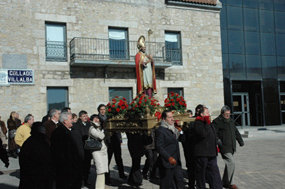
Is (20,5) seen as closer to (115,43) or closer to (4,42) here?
(4,42)

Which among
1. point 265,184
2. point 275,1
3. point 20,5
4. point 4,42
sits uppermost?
point 275,1

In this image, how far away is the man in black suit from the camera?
5.74m

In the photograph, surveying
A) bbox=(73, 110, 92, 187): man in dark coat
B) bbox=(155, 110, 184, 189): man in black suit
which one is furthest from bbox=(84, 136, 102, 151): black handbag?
bbox=(155, 110, 184, 189): man in black suit

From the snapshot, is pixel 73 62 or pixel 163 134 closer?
pixel 163 134

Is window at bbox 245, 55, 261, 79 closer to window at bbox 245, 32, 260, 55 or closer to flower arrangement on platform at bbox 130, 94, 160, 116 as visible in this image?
window at bbox 245, 32, 260, 55

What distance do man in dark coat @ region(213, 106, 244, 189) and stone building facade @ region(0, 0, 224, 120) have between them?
10.2 metres

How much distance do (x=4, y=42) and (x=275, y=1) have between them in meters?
19.1

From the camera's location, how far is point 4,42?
1539 centimetres

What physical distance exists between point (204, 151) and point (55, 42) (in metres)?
12.3

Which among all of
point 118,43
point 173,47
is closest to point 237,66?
point 173,47

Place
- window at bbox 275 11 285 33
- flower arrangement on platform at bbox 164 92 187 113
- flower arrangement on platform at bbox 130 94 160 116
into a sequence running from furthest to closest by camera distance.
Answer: window at bbox 275 11 285 33 → flower arrangement on platform at bbox 164 92 187 113 → flower arrangement on platform at bbox 130 94 160 116

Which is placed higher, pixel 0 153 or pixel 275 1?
pixel 275 1

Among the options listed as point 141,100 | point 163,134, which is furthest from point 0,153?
point 163,134

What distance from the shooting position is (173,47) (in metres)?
19.2
